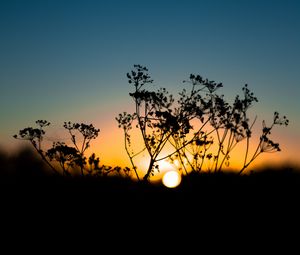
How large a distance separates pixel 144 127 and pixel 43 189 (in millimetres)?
11793

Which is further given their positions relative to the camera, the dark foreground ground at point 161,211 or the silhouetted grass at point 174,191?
the silhouetted grass at point 174,191

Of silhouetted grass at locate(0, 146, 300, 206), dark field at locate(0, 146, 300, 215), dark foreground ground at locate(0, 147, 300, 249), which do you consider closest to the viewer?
dark foreground ground at locate(0, 147, 300, 249)

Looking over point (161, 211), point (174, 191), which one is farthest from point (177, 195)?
point (161, 211)

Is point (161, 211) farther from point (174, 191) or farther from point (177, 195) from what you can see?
point (174, 191)

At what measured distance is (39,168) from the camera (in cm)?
8069

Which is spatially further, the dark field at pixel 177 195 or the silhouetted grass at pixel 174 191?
the silhouetted grass at pixel 174 191

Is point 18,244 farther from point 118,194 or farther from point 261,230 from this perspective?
point 261,230

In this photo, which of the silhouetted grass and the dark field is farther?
the silhouetted grass

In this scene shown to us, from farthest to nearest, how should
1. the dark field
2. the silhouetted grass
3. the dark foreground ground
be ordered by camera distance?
the silhouetted grass < the dark field < the dark foreground ground

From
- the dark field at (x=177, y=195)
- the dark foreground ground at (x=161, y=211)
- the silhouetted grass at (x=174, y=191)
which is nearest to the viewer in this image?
the dark foreground ground at (x=161, y=211)

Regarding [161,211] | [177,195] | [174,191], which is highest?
[174,191]

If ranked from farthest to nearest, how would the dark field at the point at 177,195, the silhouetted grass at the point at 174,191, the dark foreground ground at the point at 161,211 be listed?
the silhouetted grass at the point at 174,191
the dark field at the point at 177,195
the dark foreground ground at the point at 161,211

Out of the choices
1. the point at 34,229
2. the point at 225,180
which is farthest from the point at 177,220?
the point at 34,229

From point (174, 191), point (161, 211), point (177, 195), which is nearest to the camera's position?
point (161, 211)
